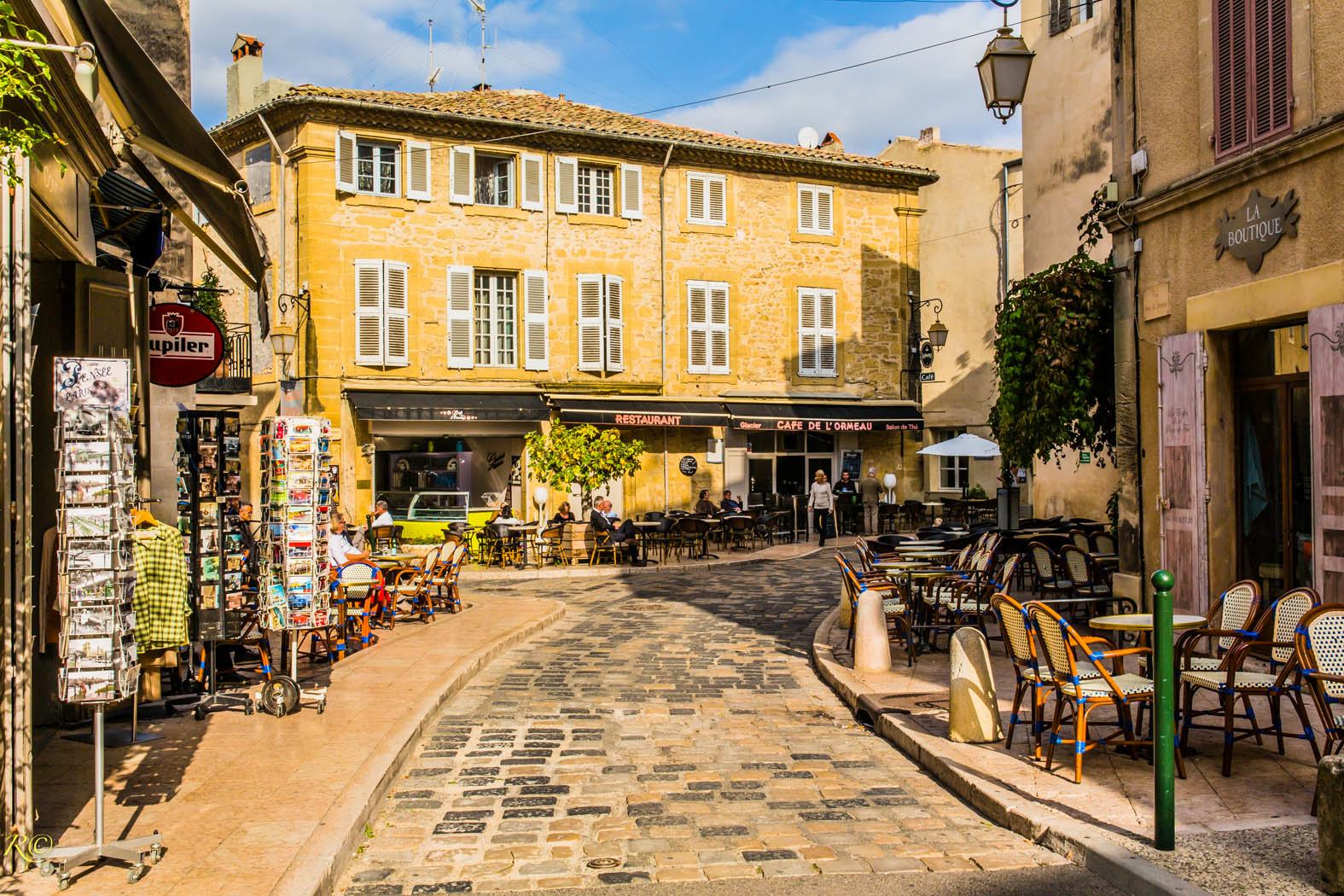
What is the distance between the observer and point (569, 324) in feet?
82.1

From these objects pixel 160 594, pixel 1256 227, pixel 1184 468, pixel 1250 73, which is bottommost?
pixel 160 594

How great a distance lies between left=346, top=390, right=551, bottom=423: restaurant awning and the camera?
897 inches

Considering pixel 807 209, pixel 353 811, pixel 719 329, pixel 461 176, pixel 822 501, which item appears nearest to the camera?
pixel 353 811

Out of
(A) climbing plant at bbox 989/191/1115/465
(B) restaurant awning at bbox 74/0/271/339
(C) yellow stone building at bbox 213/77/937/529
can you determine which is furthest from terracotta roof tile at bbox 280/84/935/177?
(B) restaurant awning at bbox 74/0/271/339

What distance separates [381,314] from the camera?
2331 cm

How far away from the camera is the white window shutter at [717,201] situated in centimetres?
2653

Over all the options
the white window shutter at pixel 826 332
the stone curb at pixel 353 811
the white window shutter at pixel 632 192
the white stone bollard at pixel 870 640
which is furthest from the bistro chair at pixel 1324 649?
the white window shutter at pixel 826 332

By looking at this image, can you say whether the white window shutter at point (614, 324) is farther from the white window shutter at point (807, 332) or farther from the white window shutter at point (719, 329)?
the white window shutter at point (807, 332)

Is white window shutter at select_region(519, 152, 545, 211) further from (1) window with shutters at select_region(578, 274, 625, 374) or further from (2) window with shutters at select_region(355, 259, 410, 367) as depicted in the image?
(2) window with shutters at select_region(355, 259, 410, 367)

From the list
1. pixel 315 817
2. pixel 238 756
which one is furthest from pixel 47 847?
pixel 238 756

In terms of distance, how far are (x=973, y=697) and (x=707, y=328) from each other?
19839 mm

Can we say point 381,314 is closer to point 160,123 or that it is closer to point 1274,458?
point 1274,458

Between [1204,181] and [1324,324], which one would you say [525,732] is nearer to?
[1324,324]

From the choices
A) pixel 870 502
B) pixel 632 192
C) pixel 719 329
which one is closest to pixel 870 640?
pixel 870 502
